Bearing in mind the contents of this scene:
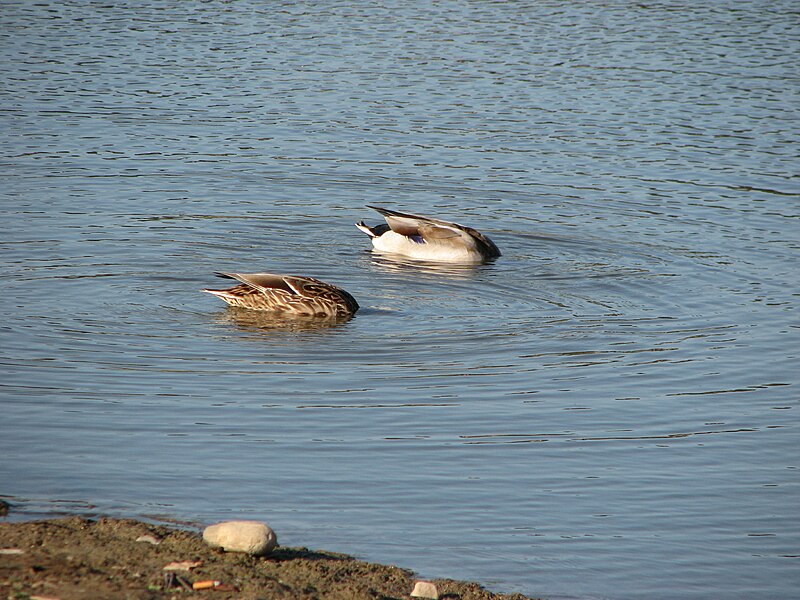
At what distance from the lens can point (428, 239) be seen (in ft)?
56.1

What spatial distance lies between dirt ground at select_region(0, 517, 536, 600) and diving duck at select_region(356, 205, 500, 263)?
31.3ft

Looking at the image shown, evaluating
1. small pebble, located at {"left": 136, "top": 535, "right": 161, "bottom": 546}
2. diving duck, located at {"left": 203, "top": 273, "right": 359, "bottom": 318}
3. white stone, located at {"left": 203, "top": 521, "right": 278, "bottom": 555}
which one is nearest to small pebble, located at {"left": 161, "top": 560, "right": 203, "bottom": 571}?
white stone, located at {"left": 203, "top": 521, "right": 278, "bottom": 555}

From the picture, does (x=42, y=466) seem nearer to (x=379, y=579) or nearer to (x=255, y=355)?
(x=379, y=579)

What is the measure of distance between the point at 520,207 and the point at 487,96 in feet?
23.0

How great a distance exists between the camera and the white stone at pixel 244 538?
685cm

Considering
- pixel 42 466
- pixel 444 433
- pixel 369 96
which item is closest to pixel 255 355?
pixel 444 433

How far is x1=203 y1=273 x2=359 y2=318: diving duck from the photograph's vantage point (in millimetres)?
13445

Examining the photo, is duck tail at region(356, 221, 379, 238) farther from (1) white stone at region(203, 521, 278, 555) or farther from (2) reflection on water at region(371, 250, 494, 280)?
(1) white stone at region(203, 521, 278, 555)

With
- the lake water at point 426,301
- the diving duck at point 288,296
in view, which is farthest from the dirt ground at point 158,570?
the diving duck at point 288,296

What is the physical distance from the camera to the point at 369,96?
83.3 ft

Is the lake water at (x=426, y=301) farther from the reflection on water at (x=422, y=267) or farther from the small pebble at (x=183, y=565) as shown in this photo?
the small pebble at (x=183, y=565)

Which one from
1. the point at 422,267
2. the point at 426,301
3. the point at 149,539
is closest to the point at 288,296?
the point at 426,301

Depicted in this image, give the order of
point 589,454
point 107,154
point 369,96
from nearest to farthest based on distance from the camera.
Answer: point 589,454
point 107,154
point 369,96

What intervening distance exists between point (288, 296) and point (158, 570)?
7261 mm
